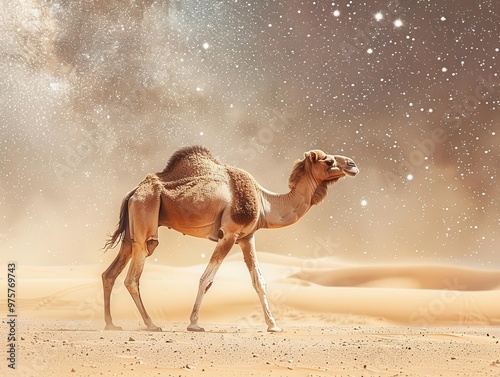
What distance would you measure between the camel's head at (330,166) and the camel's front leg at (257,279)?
1.39 m

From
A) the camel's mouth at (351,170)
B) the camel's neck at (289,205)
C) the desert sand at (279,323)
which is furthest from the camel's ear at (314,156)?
the desert sand at (279,323)

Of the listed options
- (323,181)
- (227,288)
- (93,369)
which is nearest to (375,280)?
(227,288)

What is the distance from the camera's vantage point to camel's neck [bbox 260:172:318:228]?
36.4 ft

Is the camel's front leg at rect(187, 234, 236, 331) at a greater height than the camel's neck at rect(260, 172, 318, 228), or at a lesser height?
lesser

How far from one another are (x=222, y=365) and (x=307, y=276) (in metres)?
20.7

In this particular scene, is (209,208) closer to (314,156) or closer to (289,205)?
(289,205)

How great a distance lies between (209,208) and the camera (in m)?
10.6

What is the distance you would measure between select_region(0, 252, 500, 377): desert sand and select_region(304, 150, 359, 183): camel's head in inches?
91.4

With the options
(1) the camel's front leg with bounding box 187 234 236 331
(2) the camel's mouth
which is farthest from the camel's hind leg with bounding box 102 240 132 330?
(2) the camel's mouth

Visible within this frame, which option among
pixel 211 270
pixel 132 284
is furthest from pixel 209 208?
pixel 132 284

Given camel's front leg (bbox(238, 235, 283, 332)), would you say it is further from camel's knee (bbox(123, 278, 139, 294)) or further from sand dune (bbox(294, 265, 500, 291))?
sand dune (bbox(294, 265, 500, 291))

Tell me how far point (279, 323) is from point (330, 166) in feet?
20.5

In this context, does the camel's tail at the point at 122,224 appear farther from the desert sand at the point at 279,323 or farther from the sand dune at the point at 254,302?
the sand dune at the point at 254,302

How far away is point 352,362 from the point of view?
25.6 feet
